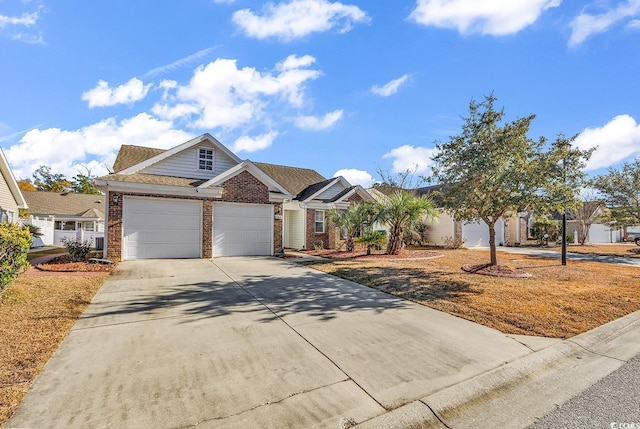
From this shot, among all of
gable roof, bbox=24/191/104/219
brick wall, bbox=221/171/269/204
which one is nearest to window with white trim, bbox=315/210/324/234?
brick wall, bbox=221/171/269/204

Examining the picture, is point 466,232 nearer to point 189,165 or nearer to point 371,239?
point 371,239

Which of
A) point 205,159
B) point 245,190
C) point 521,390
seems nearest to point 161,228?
point 245,190

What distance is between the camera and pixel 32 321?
16.3ft

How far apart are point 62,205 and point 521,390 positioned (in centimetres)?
3673

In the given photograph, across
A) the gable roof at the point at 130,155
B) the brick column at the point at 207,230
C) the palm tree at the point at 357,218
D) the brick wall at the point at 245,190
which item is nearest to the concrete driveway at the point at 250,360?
the brick column at the point at 207,230

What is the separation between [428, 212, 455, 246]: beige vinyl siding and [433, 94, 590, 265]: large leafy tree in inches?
481

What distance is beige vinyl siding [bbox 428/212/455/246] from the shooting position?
2208cm

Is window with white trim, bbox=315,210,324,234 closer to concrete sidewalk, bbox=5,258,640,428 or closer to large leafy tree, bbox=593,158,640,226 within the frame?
concrete sidewalk, bbox=5,258,640,428

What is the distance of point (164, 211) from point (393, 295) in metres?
9.74

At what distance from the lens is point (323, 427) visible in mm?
2611

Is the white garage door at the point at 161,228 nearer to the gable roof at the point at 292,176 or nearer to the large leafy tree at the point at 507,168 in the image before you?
the gable roof at the point at 292,176

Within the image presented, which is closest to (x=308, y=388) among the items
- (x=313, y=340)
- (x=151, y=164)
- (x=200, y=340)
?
(x=313, y=340)

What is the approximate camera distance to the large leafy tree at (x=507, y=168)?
9070 millimetres

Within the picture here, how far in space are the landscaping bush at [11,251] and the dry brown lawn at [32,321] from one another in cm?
47
